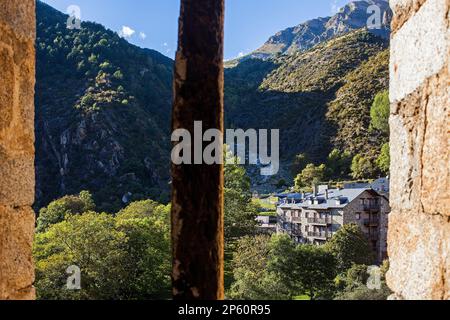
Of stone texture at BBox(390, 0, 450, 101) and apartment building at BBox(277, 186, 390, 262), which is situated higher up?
stone texture at BBox(390, 0, 450, 101)

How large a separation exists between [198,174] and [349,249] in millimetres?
20084

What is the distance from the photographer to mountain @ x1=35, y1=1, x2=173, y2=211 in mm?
36875

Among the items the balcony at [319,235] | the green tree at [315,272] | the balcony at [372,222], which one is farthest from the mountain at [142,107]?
the green tree at [315,272]

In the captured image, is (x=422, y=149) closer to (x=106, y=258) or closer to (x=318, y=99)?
(x=106, y=258)

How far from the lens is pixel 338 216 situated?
2533 cm

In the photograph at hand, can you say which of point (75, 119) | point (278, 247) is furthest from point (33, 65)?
point (75, 119)

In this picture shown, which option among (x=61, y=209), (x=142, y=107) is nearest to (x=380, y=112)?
(x=142, y=107)

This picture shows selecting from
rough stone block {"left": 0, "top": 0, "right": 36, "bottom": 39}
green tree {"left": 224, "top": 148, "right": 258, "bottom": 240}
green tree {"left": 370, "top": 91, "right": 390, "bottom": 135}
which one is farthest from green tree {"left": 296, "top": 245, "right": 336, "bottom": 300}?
green tree {"left": 370, "top": 91, "right": 390, "bottom": 135}

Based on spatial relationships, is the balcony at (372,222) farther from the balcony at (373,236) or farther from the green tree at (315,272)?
the green tree at (315,272)

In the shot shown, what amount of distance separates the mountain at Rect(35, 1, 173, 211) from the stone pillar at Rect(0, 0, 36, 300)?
33.0 meters

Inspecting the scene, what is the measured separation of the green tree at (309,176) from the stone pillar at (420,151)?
33.1 meters

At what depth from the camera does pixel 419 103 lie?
1.21 metres

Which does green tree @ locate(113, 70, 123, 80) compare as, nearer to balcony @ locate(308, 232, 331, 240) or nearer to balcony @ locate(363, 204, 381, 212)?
balcony @ locate(308, 232, 331, 240)

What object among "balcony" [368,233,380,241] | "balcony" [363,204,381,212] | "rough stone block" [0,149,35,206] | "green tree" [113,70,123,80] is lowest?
"balcony" [368,233,380,241]
